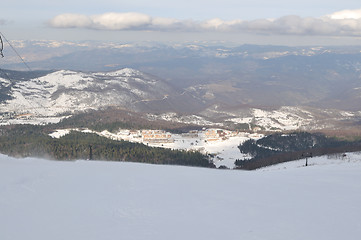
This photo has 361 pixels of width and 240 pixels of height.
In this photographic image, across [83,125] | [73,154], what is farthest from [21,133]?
[73,154]

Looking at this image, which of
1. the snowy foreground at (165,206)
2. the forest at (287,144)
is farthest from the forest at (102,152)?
the snowy foreground at (165,206)

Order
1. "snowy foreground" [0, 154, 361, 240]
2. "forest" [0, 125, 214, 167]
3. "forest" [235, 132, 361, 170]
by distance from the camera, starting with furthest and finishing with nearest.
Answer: "forest" [235, 132, 361, 170] → "forest" [0, 125, 214, 167] → "snowy foreground" [0, 154, 361, 240]

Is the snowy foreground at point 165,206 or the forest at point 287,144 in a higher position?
the snowy foreground at point 165,206

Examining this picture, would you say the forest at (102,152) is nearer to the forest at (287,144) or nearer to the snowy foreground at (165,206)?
the forest at (287,144)

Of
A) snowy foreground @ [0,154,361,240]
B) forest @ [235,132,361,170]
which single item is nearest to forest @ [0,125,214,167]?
forest @ [235,132,361,170]

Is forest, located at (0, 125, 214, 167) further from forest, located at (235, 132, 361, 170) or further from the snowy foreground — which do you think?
the snowy foreground

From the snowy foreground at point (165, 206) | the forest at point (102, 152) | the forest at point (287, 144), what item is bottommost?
the forest at point (287, 144)

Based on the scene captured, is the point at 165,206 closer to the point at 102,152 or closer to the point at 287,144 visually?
the point at 102,152

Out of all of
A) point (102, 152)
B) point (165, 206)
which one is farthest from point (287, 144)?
point (165, 206)
